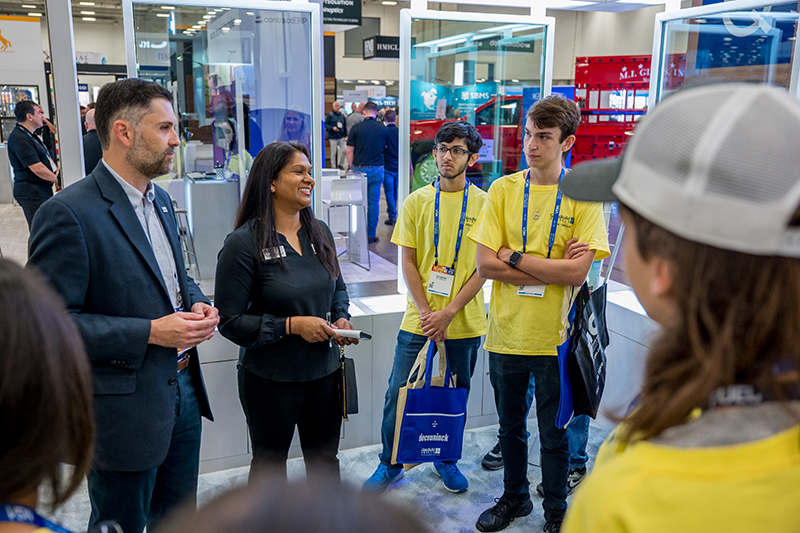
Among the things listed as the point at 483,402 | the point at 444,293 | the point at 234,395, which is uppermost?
the point at 444,293

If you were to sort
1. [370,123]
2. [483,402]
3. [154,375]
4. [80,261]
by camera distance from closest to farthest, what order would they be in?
1. [80,261]
2. [154,375]
3. [483,402]
4. [370,123]

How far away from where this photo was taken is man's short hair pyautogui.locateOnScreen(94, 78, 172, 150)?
1980 mm

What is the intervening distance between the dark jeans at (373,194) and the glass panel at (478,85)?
421cm

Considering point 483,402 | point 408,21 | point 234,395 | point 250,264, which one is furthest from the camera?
point 483,402

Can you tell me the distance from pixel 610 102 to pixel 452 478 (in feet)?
21.5

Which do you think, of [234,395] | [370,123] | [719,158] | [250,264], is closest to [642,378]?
[719,158]

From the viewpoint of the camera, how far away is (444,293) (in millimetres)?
2990

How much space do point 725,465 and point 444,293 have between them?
7.72ft

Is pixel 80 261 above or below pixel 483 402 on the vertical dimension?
above

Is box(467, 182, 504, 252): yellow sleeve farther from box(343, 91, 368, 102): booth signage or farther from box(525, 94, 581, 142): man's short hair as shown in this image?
box(343, 91, 368, 102): booth signage

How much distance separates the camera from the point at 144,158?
1.97 m

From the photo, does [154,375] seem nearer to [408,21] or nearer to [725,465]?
[725,465]

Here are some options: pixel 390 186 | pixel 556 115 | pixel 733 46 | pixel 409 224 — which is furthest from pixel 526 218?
pixel 390 186

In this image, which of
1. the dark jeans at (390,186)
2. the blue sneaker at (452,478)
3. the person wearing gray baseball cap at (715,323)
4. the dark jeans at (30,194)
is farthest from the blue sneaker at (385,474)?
the dark jeans at (390,186)
